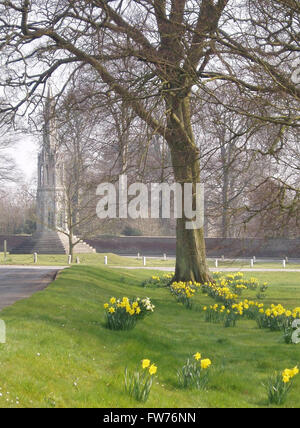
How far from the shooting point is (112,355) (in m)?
7.62

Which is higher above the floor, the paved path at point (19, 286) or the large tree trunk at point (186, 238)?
the large tree trunk at point (186, 238)

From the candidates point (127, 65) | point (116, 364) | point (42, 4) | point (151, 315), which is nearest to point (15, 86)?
point (42, 4)

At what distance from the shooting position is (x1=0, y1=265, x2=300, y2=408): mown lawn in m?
5.66

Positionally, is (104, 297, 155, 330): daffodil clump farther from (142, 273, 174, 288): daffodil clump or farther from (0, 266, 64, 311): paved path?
(142, 273, 174, 288): daffodil clump

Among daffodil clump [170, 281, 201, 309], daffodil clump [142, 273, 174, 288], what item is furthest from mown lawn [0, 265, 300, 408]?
daffodil clump [142, 273, 174, 288]

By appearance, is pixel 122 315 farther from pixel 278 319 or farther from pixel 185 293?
pixel 185 293

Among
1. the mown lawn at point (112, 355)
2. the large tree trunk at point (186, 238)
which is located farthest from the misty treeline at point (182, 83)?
the mown lawn at point (112, 355)

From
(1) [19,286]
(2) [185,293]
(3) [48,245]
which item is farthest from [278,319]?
(3) [48,245]

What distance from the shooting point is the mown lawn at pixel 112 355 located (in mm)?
5664

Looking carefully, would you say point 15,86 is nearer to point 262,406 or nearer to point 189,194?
point 189,194

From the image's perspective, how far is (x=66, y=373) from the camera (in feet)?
20.5

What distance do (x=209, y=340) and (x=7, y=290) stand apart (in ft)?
24.1

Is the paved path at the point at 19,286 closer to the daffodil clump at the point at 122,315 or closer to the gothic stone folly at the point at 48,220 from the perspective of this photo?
the daffodil clump at the point at 122,315

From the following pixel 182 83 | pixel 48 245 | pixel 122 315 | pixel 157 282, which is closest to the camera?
pixel 122 315
